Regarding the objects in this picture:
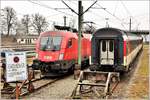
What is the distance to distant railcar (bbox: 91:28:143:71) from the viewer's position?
1695 cm

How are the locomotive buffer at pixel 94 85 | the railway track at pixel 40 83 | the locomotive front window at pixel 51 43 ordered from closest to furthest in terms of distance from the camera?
the locomotive buffer at pixel 94 85 → the railway track at pixel 40 83 → the locomotive front window at pixel 51 43

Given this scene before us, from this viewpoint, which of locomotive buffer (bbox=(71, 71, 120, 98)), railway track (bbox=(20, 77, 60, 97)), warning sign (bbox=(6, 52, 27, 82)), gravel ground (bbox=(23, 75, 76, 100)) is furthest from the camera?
railway track (bbox=(20, 77, 60, 97))

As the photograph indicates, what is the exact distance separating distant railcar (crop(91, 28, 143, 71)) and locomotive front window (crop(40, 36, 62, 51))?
2.41 metres

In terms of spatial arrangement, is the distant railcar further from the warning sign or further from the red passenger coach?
the warning sign

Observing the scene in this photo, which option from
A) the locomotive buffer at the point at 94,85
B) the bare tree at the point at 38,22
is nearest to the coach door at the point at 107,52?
the locomotive buffer at the point at 94,85

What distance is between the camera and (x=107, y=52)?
57.5 ft

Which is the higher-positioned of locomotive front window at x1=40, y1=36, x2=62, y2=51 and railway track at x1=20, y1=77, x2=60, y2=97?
locomotive front window at x1=40, y1=36, x2=62, y2=51

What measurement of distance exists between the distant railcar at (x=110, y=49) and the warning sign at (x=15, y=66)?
7498 mm

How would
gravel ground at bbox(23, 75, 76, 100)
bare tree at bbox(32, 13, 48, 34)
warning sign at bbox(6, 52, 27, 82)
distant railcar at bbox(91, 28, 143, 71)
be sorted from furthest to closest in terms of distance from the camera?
1. bare tree at bbox(32, 13, 48, 34)
2. distant railcar at bbox(91, 28, 143, 71)
3. gravel ground at bbox(23, 75, 76, 100)
4. warning sign at bbox(6, 52, 27, 82)

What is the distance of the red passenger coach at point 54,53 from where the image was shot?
18312 mm

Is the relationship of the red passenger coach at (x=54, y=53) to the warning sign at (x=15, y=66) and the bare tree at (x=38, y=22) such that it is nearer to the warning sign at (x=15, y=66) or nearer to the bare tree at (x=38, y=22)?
the warning sign at (x=15, y=66)

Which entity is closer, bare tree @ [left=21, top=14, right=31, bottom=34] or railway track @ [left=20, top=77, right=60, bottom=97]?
railway track @ [left=20, top=77, right=60, bottom=97]

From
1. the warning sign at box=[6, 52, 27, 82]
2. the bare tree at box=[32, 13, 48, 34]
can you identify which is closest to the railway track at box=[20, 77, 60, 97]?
the warning sign at box=[6, 52, 27, 82]

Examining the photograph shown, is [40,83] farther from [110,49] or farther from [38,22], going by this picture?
[38,22]
